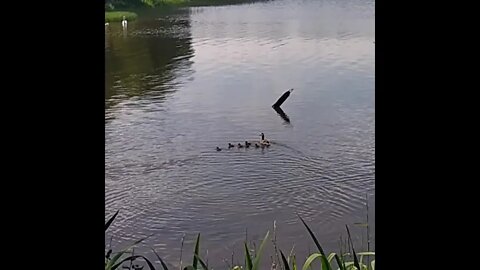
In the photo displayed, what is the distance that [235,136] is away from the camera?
774cm

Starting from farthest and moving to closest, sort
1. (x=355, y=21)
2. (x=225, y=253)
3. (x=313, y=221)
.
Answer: (x=355, y=21), (x=313, y=221), (x=225, y=253)

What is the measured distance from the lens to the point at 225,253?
448 centimetres

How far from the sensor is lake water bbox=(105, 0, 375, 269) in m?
5.23

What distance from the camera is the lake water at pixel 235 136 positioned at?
17.2 ft
